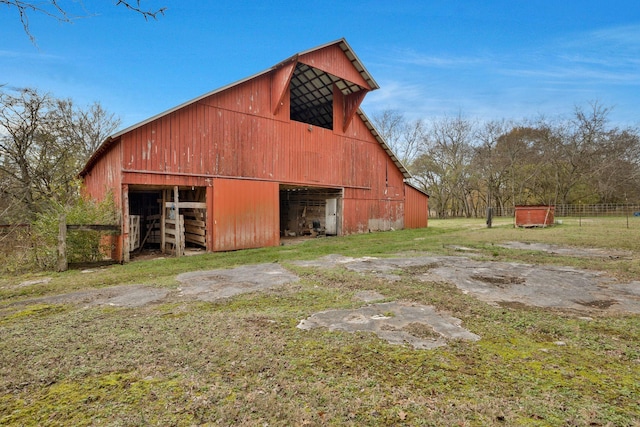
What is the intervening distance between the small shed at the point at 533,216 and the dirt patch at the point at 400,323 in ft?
60.4

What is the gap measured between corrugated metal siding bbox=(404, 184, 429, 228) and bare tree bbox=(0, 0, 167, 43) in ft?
56.9

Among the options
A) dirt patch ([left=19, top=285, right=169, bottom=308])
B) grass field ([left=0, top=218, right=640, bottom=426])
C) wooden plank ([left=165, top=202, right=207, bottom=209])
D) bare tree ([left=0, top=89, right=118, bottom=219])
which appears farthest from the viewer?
bare tree ([left=0, top=89, right=118, bottom=219])

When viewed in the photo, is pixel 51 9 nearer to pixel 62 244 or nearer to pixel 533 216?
pixel 62 244

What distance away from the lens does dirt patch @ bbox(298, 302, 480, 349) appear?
3162mm

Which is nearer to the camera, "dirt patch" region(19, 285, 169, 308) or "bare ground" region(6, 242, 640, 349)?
"bare ground" region(6, 242, 640, 349)

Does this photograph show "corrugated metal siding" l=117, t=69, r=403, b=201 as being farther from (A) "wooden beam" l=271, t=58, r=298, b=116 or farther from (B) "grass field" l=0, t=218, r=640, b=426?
(B) "grass field" l=0, t=218, r=640, b=426

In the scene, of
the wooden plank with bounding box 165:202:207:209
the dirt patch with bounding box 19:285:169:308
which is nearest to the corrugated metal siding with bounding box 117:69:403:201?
the wooden plank with bounding box 165:202:207:209

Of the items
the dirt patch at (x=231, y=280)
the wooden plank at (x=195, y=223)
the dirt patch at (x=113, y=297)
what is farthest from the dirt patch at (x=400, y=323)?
the wooden plank at (x=195, y=223)

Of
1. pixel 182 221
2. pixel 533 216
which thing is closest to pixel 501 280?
pixel 182 221

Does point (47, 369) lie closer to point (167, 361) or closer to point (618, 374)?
point (167, 361)

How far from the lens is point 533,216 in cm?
1861

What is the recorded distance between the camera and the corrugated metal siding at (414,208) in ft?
62.1

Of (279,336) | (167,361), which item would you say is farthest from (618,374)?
(167,361)

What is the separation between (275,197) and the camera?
12320 mm
